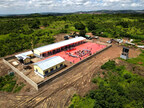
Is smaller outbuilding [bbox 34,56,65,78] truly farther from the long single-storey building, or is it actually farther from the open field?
the long single-storey building

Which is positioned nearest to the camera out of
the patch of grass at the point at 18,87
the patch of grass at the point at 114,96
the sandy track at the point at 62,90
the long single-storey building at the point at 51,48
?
the patch of grass at the point at 114,96

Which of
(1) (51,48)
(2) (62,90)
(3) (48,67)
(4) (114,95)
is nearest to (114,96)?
(4) (114,95)

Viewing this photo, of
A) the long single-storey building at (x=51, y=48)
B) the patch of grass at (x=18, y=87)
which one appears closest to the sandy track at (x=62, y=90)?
the patch of grass at (x=18, y=87)

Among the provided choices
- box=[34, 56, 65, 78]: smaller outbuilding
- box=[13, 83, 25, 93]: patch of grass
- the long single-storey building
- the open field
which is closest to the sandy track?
the open field

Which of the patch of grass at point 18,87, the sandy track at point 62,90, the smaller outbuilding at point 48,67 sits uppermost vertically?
the smaller outbuilding at point 48,67

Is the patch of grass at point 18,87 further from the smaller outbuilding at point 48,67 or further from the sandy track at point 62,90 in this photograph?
the smaller outbuilding at point 48,67

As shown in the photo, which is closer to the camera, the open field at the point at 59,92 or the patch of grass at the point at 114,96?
the patch of grass at the point at 114,96
